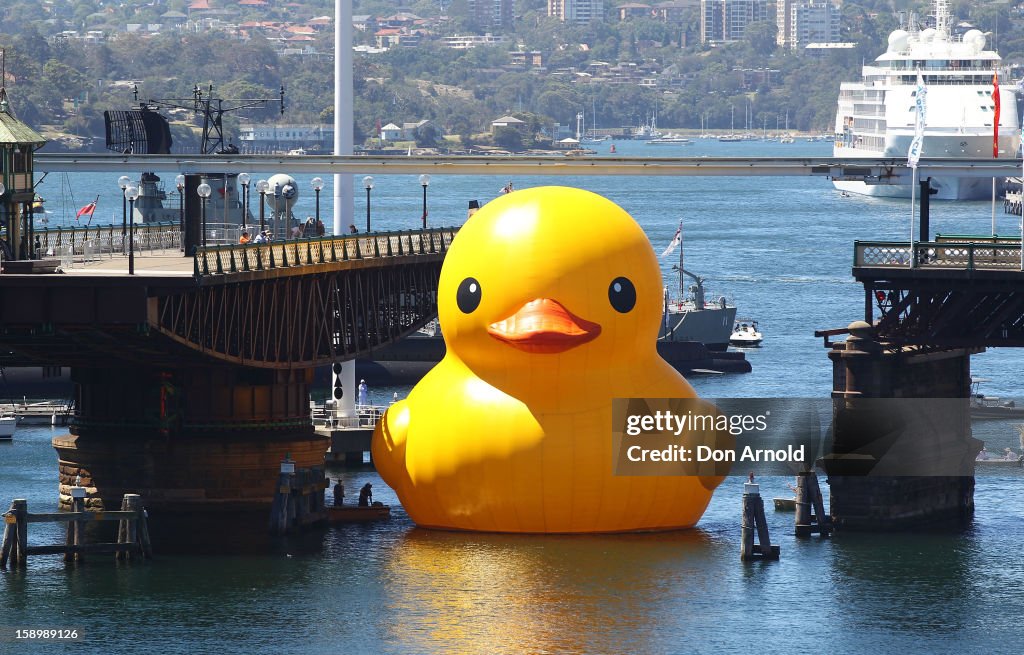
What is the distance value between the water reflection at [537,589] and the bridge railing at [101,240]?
1393 cm

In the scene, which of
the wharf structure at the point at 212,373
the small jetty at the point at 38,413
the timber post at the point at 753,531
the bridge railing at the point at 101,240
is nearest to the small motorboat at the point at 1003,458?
the timber post at the point at 753,531

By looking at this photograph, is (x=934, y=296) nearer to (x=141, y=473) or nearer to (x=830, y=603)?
(x=830, y=603)

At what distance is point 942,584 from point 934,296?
9.51 meters

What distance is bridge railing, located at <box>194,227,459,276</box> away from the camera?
6366cm

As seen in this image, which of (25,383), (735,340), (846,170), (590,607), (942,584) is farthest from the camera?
(735,340)

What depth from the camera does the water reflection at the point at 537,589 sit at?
5088 centimetres

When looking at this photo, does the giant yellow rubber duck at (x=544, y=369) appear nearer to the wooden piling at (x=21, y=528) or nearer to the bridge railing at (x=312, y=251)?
the bridge railing at (x=312, y=251)

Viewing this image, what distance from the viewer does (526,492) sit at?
59000 millimetres

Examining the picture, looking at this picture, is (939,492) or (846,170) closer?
(939,492)

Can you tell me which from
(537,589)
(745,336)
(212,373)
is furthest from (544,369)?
(745,336)

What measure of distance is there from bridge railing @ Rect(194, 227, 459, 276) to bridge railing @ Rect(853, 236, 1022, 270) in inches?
610

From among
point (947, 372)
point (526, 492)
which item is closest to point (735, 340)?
point (947, 372)

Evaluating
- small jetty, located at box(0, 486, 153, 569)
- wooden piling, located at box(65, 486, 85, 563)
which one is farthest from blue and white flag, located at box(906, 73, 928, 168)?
wooden piling, located at box(65, 486, 85, 563)

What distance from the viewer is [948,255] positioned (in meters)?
63.9
